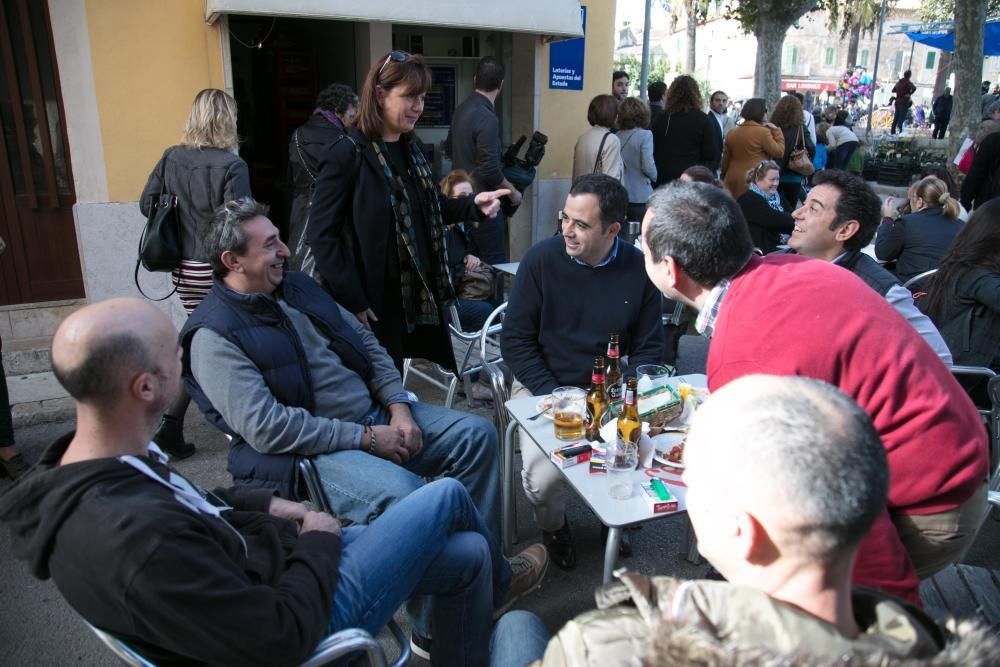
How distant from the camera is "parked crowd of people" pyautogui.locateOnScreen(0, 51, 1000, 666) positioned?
1.02 m

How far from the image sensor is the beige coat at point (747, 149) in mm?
6762

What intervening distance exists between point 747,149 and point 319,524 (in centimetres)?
615

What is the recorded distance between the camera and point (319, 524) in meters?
1.95

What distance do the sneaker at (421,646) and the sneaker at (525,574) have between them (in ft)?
0.80

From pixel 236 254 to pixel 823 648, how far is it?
2154 millimetres

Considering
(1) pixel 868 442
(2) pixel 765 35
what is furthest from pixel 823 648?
(2) pixel 765 35

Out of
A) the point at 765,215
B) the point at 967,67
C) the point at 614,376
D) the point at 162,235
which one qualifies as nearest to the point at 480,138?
the point at 765,215

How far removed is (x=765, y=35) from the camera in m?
16.2

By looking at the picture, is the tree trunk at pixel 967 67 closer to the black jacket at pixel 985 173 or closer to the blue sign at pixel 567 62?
the black jacket at pixel 985 173

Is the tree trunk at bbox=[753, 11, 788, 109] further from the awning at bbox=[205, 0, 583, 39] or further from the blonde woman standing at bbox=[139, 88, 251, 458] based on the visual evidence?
the blonde woman standing at bbox=[139, 88, 251, 458]

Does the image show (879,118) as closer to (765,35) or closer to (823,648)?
(765,35)

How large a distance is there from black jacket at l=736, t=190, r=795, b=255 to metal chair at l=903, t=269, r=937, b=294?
1011 millimetres

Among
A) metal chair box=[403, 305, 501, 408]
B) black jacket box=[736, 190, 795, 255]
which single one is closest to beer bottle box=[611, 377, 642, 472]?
metal chair box=[403, 305, 501, 408]

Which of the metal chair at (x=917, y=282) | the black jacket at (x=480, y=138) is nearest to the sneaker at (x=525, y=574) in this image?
the metal chair at (x=917, y=282)
